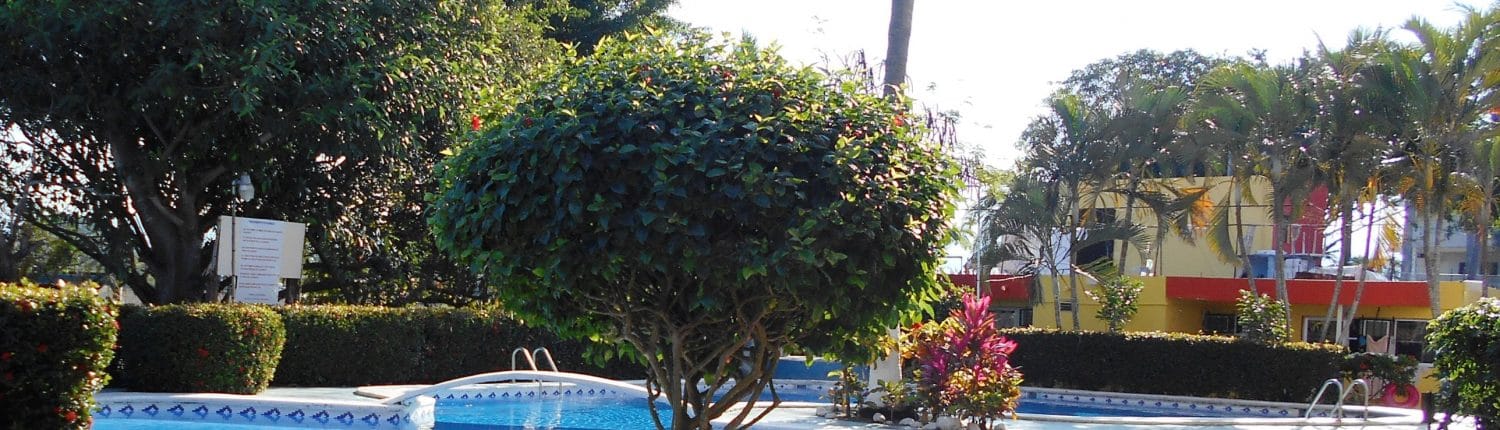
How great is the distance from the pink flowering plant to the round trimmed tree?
18.1 ft

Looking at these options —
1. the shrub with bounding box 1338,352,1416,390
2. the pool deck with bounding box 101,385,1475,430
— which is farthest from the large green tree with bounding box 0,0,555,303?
the shrub with bounding box 1338,352,1416,390

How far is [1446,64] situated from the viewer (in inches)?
819

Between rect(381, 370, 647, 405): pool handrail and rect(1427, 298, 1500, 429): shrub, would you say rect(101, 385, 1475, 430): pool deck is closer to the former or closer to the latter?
rect(381, 370, 647, 405): pool handrail

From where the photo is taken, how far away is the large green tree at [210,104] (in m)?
15.9

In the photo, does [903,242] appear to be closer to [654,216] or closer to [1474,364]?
[654,216]

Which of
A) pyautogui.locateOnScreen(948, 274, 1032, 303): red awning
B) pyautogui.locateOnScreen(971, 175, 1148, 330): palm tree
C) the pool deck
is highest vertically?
pyautogui.locateOnScreen(971, 175, 1148, 330): palm tree

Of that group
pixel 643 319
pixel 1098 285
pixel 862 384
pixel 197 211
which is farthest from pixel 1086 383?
pixel 643 319

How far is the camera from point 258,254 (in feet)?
54.0

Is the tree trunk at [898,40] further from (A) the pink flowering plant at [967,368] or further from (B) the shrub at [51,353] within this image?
(B) the shrub at [51,353]

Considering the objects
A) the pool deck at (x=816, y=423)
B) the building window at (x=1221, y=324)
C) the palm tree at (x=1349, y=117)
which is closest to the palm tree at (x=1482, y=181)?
the palm tree at (x=1349, y=117)

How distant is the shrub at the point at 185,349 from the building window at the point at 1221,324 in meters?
21.3

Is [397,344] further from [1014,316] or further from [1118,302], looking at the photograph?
[1014,316]

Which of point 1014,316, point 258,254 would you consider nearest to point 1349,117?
point 1014,316

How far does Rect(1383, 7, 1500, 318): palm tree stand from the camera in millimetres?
20750
